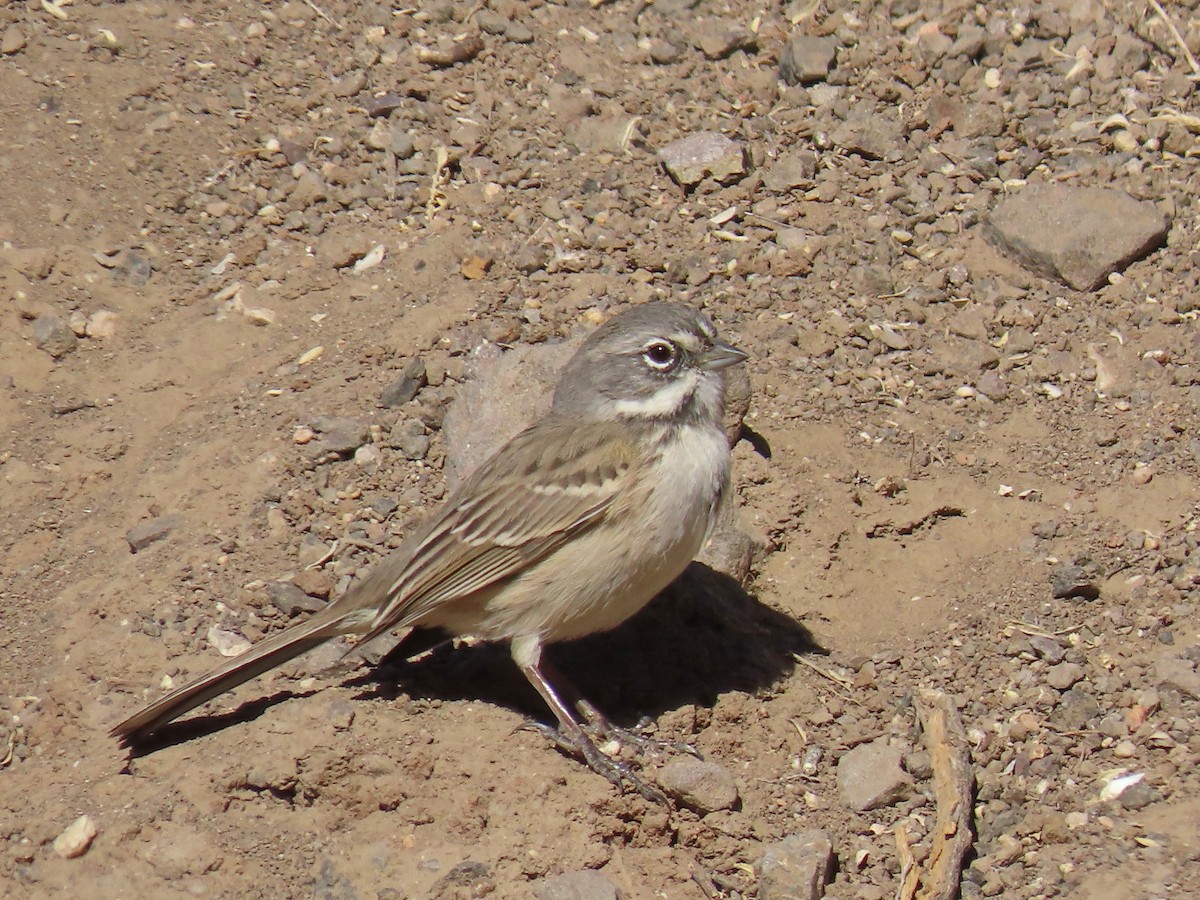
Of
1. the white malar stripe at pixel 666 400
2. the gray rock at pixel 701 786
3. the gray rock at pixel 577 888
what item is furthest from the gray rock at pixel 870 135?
the gray rock at pixel 577 888

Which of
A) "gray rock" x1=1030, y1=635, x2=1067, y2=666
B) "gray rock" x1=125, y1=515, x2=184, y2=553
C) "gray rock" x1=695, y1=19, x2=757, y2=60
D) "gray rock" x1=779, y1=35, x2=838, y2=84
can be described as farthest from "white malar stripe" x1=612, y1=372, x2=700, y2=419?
"gray rock" x1=695, y1=19, x2=757, y2=60

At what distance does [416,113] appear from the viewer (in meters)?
9.53

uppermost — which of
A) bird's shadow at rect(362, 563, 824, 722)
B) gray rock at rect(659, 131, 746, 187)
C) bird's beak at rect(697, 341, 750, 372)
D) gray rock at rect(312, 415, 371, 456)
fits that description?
bird's beak at rect(697, 341, 750, 372)

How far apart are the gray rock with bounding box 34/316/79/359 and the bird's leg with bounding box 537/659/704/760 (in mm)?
3521

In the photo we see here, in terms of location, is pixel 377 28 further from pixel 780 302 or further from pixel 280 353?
pixel 780 302

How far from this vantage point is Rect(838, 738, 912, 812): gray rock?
602 cm

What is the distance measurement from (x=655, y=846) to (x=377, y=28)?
249 inches

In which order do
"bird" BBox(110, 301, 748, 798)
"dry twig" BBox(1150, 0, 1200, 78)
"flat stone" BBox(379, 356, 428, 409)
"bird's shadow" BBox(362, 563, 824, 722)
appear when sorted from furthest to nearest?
"dry twig" BBox(1150, 0, 1200, 78)
"flat stone" BBox(379, 356, 428, 409)
"bird's shadow" BBox(362, 563, 824, 722)
"bird" BBox(110, 301, 748, 798)

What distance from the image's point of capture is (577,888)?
5.50 meters

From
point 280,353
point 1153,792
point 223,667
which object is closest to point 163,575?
point 223,667

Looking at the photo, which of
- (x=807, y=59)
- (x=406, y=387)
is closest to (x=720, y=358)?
(x=406, y=387)

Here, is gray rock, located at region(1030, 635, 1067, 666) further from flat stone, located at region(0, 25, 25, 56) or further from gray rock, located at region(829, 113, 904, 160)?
flat stone, located at region(0, 25, 25, 56)

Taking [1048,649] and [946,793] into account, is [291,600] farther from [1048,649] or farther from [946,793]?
[1048,649]

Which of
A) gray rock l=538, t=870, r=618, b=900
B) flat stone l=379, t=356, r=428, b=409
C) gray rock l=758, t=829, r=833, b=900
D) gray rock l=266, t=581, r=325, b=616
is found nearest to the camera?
gray rock l=538, t=870, r=618, b=900
